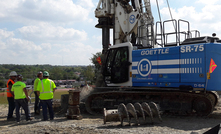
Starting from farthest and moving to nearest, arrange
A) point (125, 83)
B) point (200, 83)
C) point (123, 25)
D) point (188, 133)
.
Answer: point (123, 25) → point (125, 83) → point (200, 83) → point (188, 133)

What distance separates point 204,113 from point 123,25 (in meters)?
5.60

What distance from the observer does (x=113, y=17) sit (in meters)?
12.4

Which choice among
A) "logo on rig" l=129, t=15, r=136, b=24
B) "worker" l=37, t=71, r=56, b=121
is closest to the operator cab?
"logo on rig" l=129, t=15, r=136, b=24

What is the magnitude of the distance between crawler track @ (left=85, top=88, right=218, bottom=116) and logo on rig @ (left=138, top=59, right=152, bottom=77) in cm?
74

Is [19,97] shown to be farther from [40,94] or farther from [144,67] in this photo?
[144,67]

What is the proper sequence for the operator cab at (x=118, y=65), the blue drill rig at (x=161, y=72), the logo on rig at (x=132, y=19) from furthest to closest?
the logo on rig at (x=132, y=19), the operator cab at (x=118, y=65), the blue drill rig at (x=161, y=72)

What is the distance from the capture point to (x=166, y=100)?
9.43 meters

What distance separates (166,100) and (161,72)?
1103mm

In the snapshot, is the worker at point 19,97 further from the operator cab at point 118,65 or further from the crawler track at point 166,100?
the operator cab at point 118,65

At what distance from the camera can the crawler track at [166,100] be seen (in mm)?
8727

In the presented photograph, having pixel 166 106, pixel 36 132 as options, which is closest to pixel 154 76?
pixel 166 106

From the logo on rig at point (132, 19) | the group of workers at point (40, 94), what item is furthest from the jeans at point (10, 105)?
the logo on rig at point (132, 19)

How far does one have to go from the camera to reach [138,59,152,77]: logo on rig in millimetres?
9578

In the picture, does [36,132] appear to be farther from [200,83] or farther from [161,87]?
[200,83]
